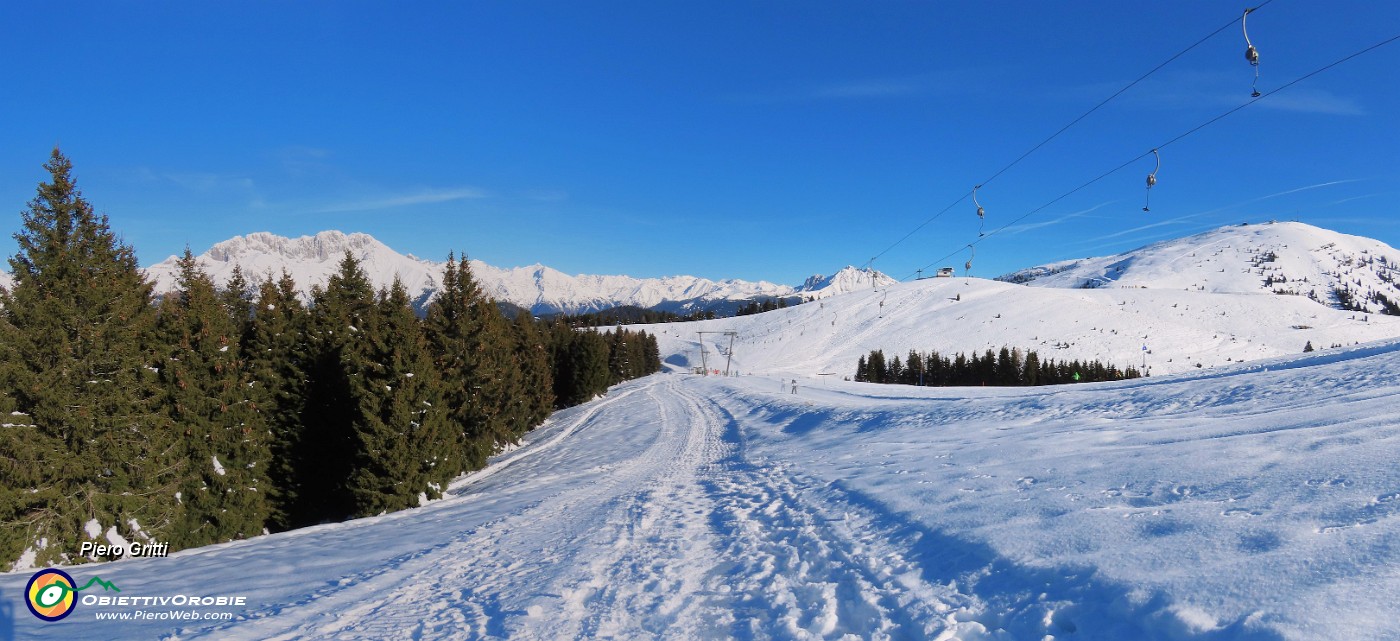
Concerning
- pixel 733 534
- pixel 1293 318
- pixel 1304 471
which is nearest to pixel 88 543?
pixel 733 534

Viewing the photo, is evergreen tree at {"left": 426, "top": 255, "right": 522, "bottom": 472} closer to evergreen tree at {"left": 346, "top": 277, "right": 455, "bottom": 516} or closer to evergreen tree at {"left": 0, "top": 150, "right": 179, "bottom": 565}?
evergreen tree at {"left": 346, "top": 277, "right": 455, "bottom": 516}

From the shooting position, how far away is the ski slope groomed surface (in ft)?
17.5

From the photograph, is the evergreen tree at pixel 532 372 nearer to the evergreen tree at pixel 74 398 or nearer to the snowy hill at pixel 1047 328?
the evergreen tree at pixel 74 398

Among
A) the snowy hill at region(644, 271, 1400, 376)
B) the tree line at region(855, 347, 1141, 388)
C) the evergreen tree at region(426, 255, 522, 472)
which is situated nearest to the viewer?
the evergreen tree at region(426, 255, 522, 472)

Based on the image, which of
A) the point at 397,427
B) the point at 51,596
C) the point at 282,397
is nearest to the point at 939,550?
the point at 51,596

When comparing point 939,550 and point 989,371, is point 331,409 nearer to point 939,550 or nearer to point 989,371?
point 939,550

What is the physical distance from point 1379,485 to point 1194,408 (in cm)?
906

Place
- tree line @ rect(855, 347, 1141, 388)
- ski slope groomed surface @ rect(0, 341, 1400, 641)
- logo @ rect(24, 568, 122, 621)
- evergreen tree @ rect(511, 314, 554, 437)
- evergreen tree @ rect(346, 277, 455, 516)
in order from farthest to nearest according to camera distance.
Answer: tree line @ rect(855, 347, 1141, 388), evergreen tree @ rect(511, 314, 554, 437), evergreen tree @ rect(346, 277, 455, 516), logo @ rect(24, 568, 122, 621), ski slope groomed surface @ rect(0, 341, 1400, 641)

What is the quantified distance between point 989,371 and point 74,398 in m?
91.6

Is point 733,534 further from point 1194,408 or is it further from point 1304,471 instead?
point 1194,408

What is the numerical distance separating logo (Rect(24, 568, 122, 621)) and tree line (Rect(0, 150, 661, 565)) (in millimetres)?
6135

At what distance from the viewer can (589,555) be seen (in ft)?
33.0

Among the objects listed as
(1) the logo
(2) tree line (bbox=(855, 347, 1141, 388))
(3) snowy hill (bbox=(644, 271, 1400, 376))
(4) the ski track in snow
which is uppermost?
(3) snowy hill (bbox=(644, 271, 1400, 376))

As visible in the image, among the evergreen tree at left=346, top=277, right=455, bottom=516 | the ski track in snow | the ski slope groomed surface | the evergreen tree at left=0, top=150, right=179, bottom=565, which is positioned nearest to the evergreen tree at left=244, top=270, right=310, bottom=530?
the evergreen tree at left=346, top=277, right=455, bottom=516
